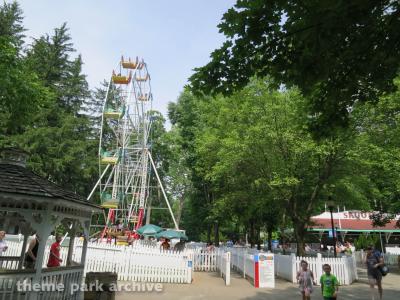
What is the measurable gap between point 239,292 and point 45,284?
6.89 m

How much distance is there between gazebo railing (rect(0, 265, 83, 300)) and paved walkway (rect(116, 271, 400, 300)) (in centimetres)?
170

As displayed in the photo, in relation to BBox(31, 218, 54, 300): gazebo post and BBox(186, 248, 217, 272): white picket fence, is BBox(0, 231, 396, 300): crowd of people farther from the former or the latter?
BBox(186, 248, 217, 272): white picket fence

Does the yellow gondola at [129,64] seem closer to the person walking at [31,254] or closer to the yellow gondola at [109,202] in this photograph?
the yellow gondola at [109,202]

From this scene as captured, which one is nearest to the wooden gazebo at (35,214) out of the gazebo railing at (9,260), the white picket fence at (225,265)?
the gazebo railing at (9,260)

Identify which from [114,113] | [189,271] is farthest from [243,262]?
[114,113]

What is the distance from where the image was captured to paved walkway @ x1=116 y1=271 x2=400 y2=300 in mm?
11227

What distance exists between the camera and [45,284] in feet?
26.8

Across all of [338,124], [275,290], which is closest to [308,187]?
[275,290]

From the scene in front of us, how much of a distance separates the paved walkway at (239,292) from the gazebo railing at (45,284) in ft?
5.59

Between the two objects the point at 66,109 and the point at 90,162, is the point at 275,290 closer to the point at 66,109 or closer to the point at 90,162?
the point at 90,162

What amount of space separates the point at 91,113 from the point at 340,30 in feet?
170

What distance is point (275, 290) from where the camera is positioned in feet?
42.4

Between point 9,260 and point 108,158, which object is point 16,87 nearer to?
→ point 9,260

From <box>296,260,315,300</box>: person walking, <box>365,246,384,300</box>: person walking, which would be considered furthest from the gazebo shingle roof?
<box>365,246,384,300</box>: person walking
